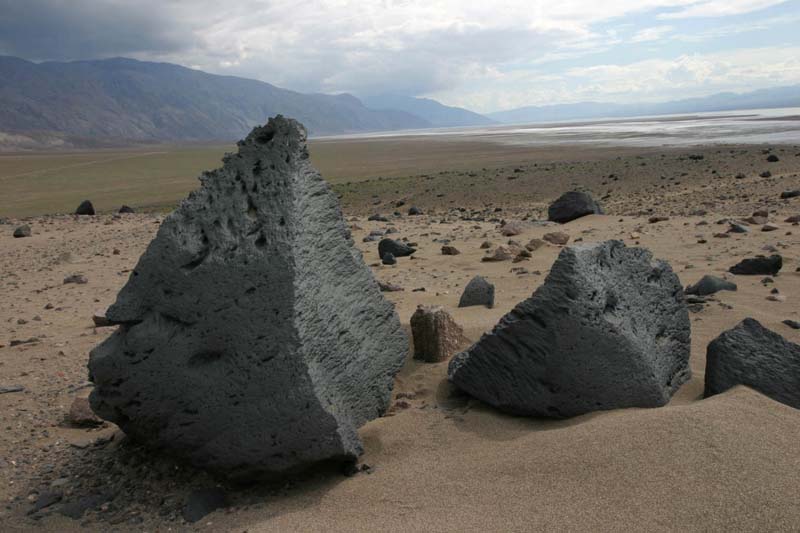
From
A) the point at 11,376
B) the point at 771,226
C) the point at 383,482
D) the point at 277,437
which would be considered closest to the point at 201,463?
the point at 277,437

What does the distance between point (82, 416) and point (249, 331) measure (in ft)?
6.45

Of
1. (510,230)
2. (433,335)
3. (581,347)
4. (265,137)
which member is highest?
(265,137)

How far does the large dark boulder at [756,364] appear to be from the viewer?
4.11m

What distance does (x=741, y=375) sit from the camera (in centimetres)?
419

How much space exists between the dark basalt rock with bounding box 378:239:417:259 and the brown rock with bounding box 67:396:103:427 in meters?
6.26

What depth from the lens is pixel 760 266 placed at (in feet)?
25.1

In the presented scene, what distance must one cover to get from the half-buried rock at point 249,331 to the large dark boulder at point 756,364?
2.18 m

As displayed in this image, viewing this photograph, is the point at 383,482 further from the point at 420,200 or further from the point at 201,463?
the point at 420,200

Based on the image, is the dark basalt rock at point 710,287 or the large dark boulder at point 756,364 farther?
the dark basalt rock at point 710,287

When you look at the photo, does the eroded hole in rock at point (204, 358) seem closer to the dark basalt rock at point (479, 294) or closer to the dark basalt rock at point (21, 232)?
the dark basalt rock at point (479, 294)

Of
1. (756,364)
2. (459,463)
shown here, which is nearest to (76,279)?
(459,463)

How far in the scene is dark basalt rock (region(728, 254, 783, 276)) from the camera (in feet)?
24.9

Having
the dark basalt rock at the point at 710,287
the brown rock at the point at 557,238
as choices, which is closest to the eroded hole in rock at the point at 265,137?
the dark basalt rock at the point at 710,287

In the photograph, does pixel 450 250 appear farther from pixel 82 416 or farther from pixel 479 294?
pixel 82 416
